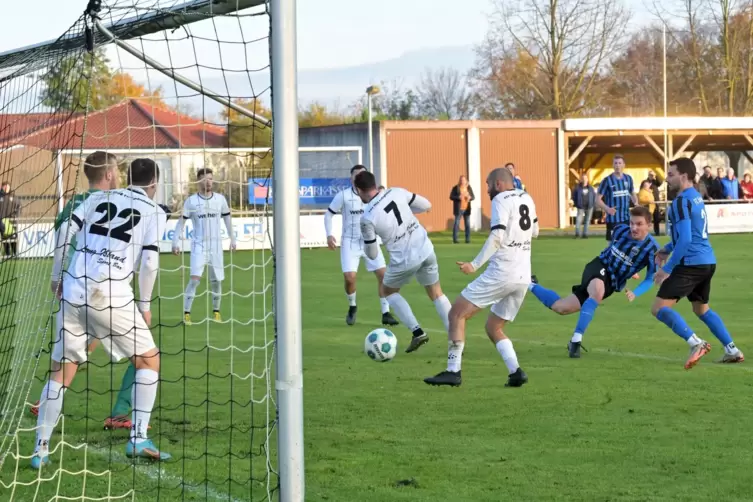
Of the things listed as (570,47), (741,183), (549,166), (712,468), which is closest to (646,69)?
(570,47)

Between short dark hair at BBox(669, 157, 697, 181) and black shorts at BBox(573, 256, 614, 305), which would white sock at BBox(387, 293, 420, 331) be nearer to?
black shorts at BBox(573, 256, 614, 305)

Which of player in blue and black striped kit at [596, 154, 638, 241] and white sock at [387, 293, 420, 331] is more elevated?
player in blue and black striped kit at [596, 154, 638, 241]

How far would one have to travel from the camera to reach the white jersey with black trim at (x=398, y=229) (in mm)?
10938

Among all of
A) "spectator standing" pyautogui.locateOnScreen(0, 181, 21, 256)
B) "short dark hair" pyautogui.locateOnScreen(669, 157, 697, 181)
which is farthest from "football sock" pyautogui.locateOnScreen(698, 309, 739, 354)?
"spectator standing" pyautogui.locateOnScreen(0, 181, 21, 256)

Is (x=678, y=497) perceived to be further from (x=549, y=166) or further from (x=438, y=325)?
(x=549, y=166)

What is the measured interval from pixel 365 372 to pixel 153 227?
3.48 m

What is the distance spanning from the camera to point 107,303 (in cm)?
650

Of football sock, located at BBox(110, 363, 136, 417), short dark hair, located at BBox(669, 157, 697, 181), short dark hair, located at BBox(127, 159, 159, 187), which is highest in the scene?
short dark hair, located at BBox(669, 157, 697, 181)

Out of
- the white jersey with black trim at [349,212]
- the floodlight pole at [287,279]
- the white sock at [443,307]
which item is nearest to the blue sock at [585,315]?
the white sock at [443,307]

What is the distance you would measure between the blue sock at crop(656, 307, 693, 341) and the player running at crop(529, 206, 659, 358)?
0.42 metres

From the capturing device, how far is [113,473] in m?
6.37

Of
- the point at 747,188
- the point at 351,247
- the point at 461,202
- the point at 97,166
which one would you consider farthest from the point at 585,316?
the point at 747,188

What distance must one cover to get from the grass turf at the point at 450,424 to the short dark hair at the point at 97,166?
4.55ft

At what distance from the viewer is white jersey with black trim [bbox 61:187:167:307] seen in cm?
651
